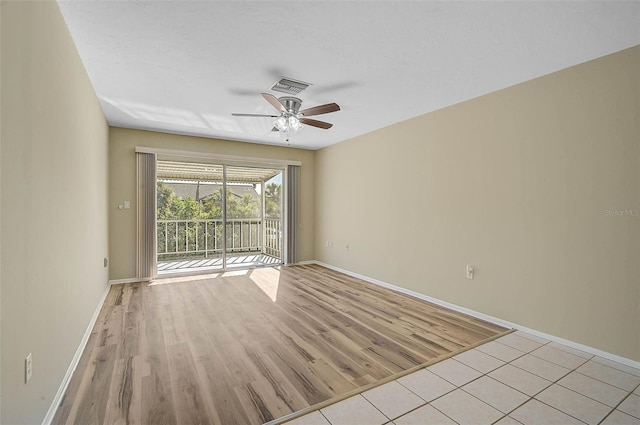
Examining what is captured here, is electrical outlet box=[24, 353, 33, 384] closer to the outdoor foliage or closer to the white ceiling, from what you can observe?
the white ceiling

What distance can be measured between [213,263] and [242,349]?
391cm

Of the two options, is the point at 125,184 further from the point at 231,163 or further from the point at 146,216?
the point at 231,163

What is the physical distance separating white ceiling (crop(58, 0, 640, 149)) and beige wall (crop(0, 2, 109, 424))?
1.45ft

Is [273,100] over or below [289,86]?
below

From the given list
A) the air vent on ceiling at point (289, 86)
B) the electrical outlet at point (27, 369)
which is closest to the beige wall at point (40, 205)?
the electrical outlet at point (27, 369)

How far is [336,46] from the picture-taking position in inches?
93.0

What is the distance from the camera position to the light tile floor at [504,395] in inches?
67.9

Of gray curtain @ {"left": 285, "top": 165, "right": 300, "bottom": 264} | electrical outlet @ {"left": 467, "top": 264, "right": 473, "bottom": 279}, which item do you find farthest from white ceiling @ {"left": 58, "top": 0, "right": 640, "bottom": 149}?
gray curtain @ {"left": 285, "top": 165, "right": 300, "bottom": 264}

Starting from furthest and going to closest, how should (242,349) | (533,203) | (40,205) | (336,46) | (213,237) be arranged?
1. (213,237)
2. (533,203)
3. (242,349)
4. (336,46)
5. (40,205)

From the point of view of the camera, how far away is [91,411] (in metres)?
1.77

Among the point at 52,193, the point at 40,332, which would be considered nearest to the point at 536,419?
the point at 40,332

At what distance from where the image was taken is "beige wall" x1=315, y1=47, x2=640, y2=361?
7.83 ft

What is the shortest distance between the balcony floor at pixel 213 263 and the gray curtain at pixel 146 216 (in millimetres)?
337

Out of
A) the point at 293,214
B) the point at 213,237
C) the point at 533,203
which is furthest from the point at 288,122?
the point at 213,237
